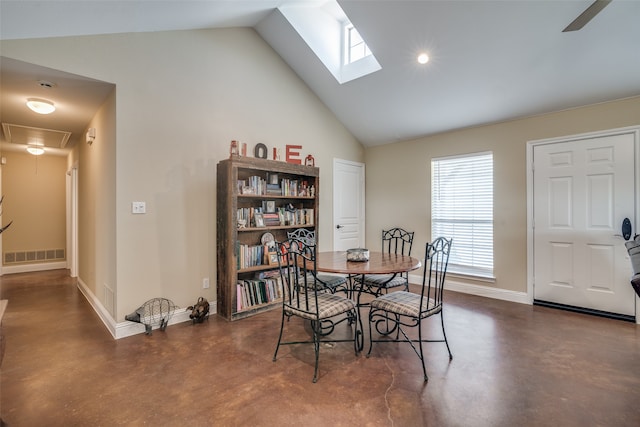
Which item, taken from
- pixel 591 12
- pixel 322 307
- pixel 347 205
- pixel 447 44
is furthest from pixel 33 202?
pixel 591 12

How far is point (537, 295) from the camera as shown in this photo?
3822mm

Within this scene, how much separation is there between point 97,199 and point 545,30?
4.96 meters

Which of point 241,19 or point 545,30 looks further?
point 241,19

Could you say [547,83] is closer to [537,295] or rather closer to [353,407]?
[537,295]

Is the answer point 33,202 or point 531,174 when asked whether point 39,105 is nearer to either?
point 33,202

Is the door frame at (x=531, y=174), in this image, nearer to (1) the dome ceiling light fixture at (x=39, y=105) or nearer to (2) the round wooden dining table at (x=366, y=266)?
(2) the round wooden dining table at (x=366, y=266)

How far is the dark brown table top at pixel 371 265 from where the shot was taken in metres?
2.32

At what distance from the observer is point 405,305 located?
7.75ft

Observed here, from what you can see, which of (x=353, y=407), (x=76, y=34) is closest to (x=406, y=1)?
(x=76, y=34)

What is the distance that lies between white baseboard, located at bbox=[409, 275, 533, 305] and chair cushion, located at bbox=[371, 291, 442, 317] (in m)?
2.19

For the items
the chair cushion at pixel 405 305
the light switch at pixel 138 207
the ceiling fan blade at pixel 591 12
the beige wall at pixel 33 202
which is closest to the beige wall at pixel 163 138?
the light switch at pixel 138 207

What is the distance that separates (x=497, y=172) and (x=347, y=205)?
2.29m

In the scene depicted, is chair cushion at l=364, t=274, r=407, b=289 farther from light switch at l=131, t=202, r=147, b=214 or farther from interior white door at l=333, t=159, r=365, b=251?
light switch at l=131, t=202, r=147, b=214

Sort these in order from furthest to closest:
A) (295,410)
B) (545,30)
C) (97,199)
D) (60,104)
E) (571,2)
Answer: (97,199) < (60,104) < (545,30) < (571,2) < (295,410)
